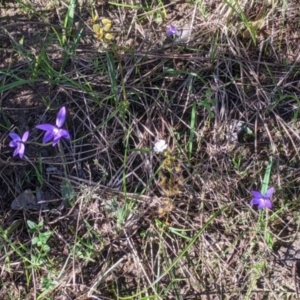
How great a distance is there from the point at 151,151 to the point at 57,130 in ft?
1.11

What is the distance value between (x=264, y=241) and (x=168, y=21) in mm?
891

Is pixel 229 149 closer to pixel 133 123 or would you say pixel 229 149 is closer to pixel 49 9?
pixel 133 123

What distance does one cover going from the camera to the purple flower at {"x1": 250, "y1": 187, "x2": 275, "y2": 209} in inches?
80.6

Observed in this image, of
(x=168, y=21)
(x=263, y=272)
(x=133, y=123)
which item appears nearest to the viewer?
(x=263, y=272)

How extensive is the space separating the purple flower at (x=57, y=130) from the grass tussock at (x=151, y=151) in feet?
0.43

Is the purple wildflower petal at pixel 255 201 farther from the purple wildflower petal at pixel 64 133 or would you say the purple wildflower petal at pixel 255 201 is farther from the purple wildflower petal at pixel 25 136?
the purple wildflower petal at pixel 25 136

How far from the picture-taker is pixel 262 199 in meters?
2.06

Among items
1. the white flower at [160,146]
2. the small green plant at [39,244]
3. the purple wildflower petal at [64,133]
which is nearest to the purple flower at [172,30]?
the white flower at [160,146]

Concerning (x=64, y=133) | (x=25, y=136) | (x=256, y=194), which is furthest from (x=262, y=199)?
(x=25, y=136)

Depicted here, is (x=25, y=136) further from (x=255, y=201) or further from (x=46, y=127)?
(x=255, y=201)

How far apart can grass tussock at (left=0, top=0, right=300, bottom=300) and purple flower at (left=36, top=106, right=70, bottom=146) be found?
0.13 meters

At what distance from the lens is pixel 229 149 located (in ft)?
7.19

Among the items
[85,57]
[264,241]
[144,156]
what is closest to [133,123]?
[144,156]

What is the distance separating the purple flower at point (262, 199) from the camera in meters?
2.05
